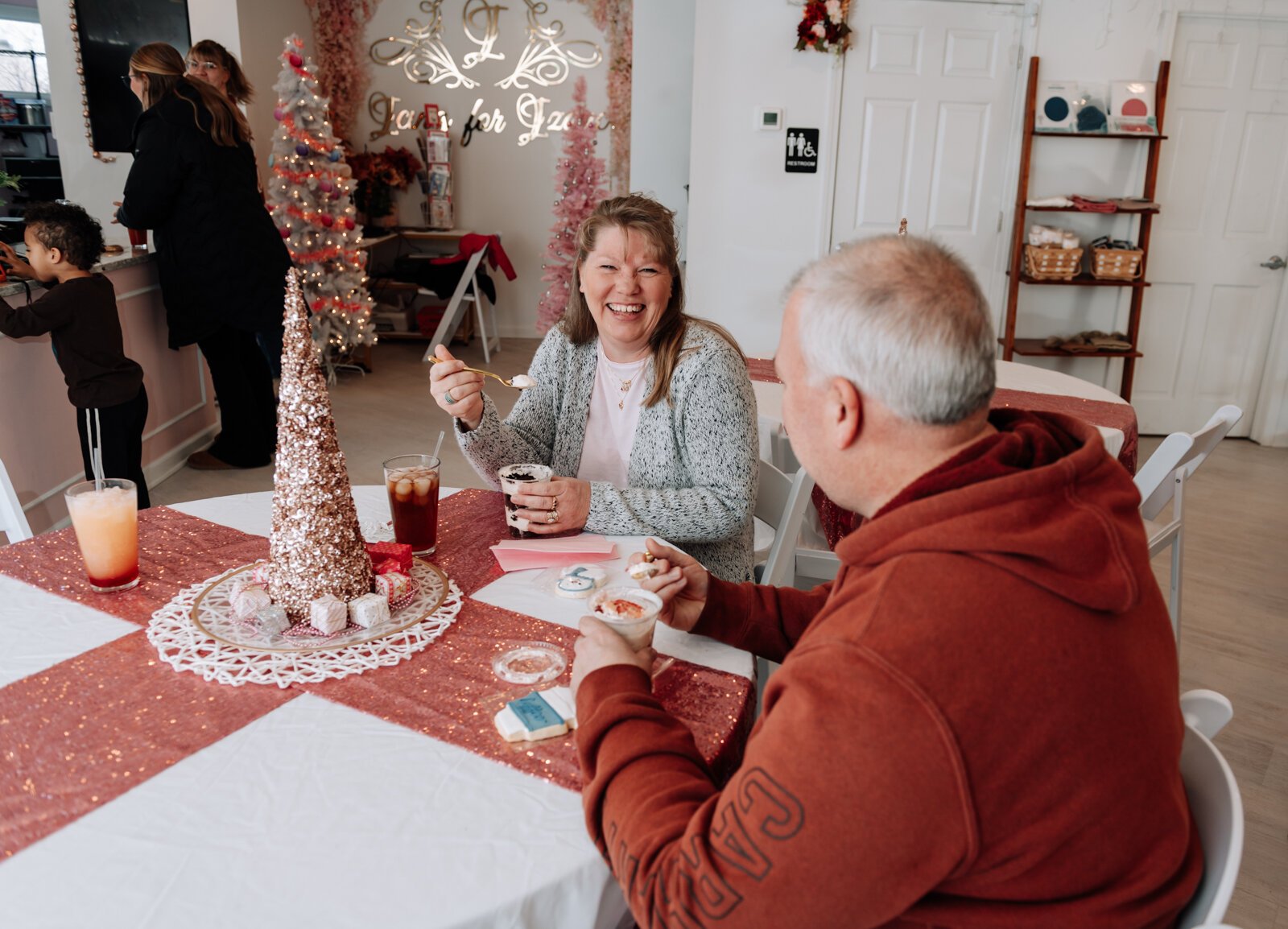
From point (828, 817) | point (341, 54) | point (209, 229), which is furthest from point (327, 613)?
point (341, 54)

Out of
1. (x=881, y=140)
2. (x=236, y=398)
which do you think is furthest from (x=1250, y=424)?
(x=236, y=398)

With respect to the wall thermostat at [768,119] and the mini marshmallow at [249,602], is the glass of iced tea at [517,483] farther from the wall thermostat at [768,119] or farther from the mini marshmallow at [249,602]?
the wall thermostat at [768,119]

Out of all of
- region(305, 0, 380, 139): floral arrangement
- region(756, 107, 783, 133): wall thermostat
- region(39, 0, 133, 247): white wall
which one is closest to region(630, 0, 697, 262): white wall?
region(756, 107, 783, 133): wall thermostat

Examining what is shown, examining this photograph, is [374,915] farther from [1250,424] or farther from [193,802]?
[1250,424]

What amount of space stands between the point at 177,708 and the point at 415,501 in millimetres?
503

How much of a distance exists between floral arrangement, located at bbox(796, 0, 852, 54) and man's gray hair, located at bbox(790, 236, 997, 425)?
4.48 m

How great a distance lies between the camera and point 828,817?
673mm

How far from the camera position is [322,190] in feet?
18.3

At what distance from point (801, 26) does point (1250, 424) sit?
11.3ft

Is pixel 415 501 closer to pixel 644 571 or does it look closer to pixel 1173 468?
pixel 644 571

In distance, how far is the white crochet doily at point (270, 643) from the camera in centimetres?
112

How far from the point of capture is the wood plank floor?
2154mm

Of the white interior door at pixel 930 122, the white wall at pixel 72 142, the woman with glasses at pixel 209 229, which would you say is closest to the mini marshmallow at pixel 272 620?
the woman with glasses at pixel 209 229

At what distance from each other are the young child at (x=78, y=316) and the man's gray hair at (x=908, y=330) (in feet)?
9.42
